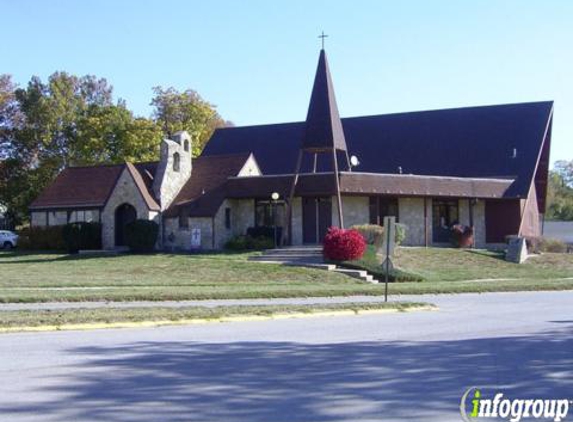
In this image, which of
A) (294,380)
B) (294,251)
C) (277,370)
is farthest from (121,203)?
(294,380)

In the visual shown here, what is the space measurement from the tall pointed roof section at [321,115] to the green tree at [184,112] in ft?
97.2

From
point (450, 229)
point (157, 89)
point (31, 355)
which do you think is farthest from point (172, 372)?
point (157, 89)

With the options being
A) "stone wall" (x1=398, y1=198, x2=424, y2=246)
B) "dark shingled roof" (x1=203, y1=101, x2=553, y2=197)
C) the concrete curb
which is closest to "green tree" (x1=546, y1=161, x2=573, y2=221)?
"dark shingled roof" (x1=203, y1=101, x2=553, y2=197)

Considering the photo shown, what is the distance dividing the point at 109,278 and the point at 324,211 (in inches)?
576

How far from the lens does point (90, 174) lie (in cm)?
4806

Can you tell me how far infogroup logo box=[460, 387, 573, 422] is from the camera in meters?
8.40

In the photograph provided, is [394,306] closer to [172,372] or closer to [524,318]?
[524,318]

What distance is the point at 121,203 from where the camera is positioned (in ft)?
142

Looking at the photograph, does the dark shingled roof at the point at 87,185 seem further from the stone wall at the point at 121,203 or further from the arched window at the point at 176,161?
the arched window at the point at 176,161

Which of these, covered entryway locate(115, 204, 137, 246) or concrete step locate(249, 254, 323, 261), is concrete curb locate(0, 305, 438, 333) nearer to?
concrete step locate(249, 254, 323, 261)

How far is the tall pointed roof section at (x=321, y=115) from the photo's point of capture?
39.5 meters

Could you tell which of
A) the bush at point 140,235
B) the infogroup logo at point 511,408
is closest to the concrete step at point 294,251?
the bush at point 140,235

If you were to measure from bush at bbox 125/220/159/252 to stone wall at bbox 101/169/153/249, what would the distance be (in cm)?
109

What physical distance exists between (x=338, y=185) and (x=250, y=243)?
523cm
